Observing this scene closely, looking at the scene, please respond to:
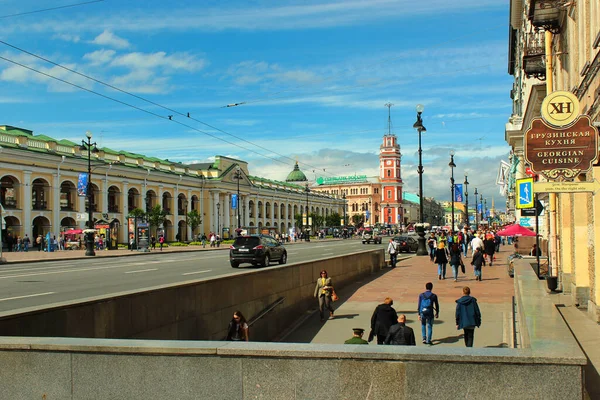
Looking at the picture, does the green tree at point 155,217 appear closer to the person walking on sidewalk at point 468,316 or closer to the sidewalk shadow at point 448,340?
the sidewalk shadow at point 448,340

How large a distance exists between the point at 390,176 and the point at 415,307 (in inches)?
6401

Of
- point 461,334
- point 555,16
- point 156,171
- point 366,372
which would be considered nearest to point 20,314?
point 366,372

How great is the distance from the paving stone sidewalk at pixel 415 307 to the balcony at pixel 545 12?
7.72 metres

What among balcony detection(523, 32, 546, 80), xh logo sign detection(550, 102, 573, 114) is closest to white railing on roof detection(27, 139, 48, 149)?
balcony detection(523, 32, 546, 80)

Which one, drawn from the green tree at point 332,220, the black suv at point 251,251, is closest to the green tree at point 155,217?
the black suv at point 251,251

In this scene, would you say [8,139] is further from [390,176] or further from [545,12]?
[390,176]

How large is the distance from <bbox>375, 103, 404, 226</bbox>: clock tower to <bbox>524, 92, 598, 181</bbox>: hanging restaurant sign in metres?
168

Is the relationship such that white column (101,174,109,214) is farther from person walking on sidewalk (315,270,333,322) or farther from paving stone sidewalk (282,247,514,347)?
person walking on sidewalk (315,270,333,322)

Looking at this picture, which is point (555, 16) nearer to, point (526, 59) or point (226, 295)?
point (526, 59)

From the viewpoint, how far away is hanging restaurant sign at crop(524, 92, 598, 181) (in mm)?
9797

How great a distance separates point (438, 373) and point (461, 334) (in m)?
10.7

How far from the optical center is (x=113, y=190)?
239 feet

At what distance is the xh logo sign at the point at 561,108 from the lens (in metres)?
10.3

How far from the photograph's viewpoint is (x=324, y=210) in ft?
486
